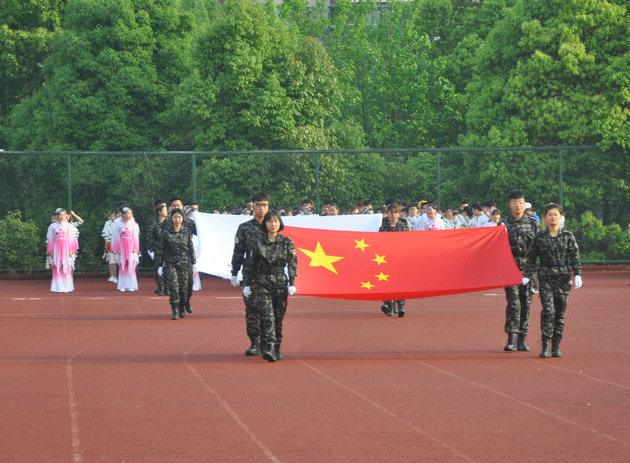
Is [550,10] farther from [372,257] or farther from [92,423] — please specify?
[92,423]

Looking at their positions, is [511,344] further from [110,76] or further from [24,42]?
[24,42]

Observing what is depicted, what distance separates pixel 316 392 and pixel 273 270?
8.91 ft

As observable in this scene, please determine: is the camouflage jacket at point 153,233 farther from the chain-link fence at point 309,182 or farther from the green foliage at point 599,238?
the green foliage at point 599,238

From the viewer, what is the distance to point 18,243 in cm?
2717

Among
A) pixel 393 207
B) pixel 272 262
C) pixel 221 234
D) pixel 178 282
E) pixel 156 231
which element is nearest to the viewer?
pixel 272 262

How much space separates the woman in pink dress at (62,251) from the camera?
24.3 m

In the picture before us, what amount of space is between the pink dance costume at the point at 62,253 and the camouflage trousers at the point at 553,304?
1481 cm

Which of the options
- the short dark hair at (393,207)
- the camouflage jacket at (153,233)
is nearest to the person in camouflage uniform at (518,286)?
the short dark hair at (393,207)

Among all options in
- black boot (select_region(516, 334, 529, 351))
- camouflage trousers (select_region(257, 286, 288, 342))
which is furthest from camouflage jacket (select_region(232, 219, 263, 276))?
black boot (select_region(516, 334, 529, 351))

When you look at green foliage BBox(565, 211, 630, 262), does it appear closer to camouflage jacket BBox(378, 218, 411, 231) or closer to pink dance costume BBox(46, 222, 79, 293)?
camouflage jacket BBox(378, 218, 411, 231)

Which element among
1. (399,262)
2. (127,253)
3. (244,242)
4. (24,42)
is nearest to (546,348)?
(399,262)

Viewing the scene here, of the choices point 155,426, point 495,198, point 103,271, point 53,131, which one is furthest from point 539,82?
point 155,426

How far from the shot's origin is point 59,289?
24.2 metres

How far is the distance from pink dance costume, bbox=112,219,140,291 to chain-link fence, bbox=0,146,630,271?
286 cm
